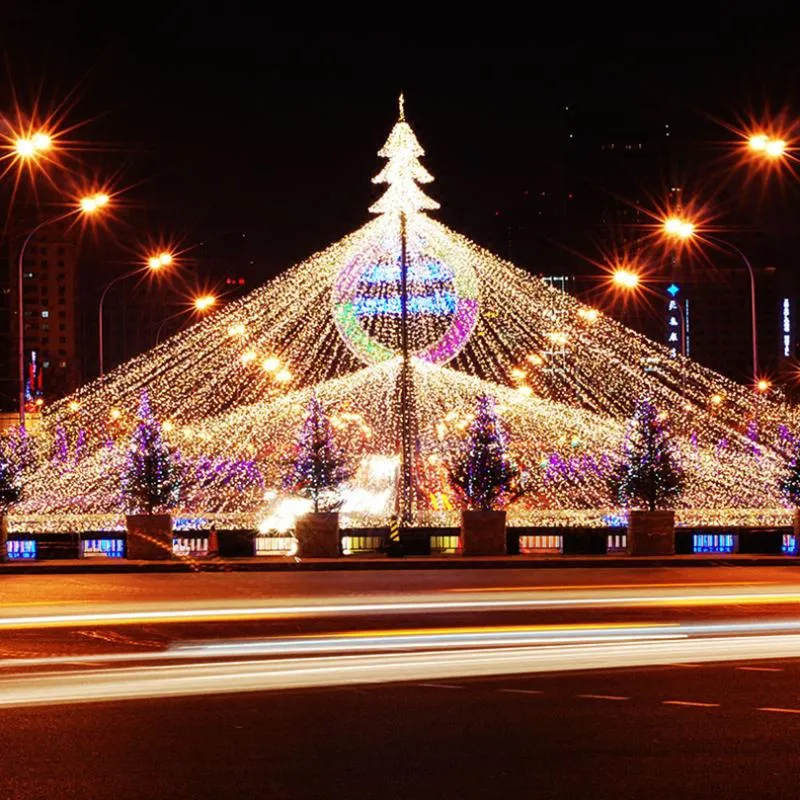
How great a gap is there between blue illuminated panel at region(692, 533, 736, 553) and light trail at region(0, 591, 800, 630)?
1194 centimetres

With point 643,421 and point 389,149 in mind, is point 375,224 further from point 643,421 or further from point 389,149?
point 643,421

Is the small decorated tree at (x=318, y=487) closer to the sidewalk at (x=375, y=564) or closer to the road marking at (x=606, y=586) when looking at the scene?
the sidewalk at (x=375, y=564)

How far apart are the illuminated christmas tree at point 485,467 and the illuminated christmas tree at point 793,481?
5602 mm

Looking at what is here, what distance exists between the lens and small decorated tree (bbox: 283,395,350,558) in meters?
33.3

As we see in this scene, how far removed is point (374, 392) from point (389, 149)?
5.71 metres

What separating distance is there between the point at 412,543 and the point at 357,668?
19.2 meters

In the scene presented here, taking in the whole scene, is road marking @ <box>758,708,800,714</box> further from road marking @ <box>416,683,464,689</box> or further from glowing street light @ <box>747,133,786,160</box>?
glowing street light @ <box>747,133,786,160</box>

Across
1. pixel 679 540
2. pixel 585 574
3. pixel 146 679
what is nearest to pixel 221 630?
pixel 146 679

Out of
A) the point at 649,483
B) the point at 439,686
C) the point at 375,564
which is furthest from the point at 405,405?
the point at 439,686

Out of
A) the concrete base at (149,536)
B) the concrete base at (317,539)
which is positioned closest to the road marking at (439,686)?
the concrete base at (317,539)

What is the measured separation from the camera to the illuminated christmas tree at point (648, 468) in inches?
Answer: 1320

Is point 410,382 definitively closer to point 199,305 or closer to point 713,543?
point 713,543

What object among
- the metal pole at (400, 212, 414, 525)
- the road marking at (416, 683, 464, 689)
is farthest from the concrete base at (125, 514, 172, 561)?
the road marking at (416, 683, 464, 689)

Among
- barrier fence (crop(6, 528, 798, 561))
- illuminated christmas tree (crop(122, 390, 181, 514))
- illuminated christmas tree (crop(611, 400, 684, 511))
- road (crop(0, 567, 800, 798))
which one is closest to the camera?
road (crop(0, 567, 800, 798))
